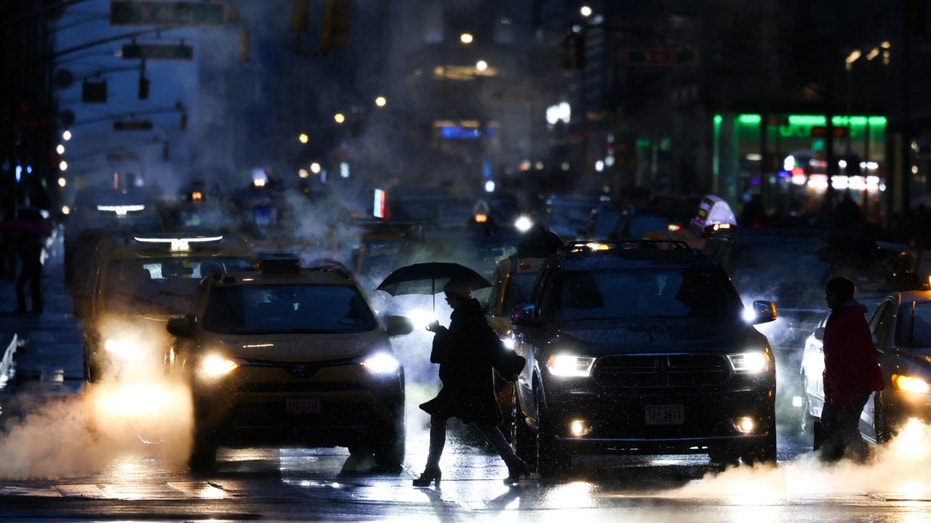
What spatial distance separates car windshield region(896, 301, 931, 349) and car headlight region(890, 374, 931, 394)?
374mm

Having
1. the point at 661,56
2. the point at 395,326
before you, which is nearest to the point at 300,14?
the point at 395,326

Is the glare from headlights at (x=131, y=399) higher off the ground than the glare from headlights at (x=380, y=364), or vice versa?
the glare from headlights at (x=380, y=364)

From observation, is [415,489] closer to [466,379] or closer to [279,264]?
[466,379]

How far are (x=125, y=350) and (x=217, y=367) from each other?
11.6 feet

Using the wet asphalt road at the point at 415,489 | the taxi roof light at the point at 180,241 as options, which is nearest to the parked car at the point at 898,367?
the wet asphalt road at the point at 415,489

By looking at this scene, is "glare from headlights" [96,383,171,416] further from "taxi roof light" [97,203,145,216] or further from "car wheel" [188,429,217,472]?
"taxi roof light" [97,203,145,216]

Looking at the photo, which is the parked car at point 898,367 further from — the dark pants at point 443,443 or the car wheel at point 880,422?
the dark pants at point 443,443

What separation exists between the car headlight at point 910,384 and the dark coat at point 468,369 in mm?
2758

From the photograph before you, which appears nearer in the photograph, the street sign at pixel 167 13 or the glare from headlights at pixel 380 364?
the glare from headlights at pixel 380 364

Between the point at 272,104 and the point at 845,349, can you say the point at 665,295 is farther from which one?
the point at 272,104

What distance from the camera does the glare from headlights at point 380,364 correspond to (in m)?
11.2

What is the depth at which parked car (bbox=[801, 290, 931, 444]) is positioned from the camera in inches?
419

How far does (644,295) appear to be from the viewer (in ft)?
37.4


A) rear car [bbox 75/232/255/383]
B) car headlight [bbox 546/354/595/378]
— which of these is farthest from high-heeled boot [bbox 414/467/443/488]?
rear car [bbox 75/232/255/383]
